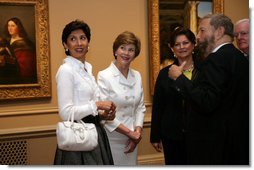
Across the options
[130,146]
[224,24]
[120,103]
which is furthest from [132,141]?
[224,24]

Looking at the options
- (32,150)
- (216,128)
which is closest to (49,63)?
(32,150)

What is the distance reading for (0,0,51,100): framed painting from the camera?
2.24 metres

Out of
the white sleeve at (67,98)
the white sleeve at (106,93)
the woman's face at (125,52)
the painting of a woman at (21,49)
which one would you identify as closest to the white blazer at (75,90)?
the white sleeve at (67,98)

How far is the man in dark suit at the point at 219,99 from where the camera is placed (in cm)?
166

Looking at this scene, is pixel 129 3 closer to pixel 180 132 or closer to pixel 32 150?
pixel 180 132

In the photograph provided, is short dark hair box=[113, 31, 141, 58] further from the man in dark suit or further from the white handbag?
the white handbag

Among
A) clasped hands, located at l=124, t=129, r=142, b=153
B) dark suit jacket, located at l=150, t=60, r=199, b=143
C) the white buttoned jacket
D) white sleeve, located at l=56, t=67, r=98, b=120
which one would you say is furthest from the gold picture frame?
white sleeve, located at l=56, t=67, r=98, b=120

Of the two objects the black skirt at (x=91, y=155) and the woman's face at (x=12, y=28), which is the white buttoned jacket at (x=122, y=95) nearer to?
the black skirt at (x=91, y=155)

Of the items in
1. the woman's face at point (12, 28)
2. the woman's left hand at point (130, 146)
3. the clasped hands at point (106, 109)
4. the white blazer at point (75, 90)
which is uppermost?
the woman's face at point (12, 28)

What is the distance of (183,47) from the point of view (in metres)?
2.16

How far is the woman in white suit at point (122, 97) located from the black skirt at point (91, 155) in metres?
0.27

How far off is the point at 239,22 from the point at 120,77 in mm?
794

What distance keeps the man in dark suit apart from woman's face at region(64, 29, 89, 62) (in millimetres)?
500

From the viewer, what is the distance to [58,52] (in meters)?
2.30
